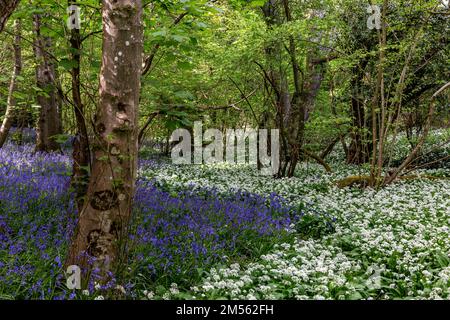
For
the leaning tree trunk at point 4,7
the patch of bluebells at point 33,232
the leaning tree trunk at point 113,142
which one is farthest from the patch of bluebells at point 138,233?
the leaning tree trunk at point 4,7

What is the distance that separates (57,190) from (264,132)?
987cm

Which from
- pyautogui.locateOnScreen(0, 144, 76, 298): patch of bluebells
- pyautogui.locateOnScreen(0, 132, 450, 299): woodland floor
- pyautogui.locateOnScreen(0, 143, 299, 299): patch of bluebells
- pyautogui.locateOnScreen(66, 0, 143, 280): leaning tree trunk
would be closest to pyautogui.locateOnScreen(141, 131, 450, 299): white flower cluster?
pyautogui.locateOnScreen(0, 132, 450, 299): woodland floor

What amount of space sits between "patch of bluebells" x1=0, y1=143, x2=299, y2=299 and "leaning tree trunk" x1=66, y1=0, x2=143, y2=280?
12.2 inches

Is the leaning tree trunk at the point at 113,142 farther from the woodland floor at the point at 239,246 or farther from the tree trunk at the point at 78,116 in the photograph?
the tree trunk at the point at 78,116

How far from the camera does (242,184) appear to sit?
12.8 metres

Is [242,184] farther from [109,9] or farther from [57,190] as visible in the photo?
[109,9]

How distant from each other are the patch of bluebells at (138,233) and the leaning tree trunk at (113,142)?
0.31 meters

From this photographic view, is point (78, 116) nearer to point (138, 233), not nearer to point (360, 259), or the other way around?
point (138, 233)

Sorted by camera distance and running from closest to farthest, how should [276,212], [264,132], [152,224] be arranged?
[152,224] < [276,212] < [264,132]

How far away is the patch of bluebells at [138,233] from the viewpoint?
14.1 feet

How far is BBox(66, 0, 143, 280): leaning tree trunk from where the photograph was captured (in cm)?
410

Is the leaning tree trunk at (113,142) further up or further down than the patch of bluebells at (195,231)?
further up

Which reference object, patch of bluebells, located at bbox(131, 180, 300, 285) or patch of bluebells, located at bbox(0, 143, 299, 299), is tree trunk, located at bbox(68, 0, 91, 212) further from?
patch of bluebells, located at bbox(131, 180, 300, 285)
